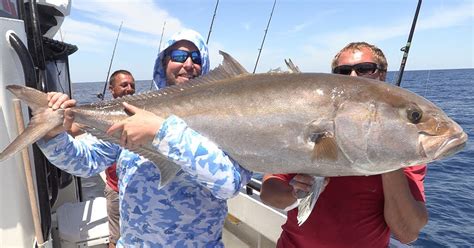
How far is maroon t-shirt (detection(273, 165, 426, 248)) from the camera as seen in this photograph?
2.09 metres

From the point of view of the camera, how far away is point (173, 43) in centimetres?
234

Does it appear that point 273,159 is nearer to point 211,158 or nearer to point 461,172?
point 211,158

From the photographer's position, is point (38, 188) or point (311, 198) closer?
point (311, 198)

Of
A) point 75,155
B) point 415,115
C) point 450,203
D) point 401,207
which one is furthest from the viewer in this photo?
point 450,203

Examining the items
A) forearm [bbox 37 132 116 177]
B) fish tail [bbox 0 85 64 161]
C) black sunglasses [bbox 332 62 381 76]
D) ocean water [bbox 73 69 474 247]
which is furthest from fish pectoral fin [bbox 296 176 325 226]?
ocean water [bbox 73 69 474 247]

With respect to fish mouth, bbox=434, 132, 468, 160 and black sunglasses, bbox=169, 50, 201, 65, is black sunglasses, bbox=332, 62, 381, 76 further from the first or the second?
black sunglasses, bbox=169, 50, 201, 65

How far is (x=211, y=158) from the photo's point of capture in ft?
5.68

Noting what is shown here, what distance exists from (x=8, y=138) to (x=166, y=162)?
1.34 metres

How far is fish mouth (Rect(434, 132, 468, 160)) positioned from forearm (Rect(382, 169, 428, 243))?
0.29 meters

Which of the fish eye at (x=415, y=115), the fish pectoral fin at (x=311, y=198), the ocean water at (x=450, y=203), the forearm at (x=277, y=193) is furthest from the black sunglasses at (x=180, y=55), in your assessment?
the ocean water at (x=450, y=203)

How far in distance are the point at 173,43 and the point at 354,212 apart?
4.51 feet

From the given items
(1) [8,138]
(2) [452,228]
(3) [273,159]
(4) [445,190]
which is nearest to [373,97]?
(3) [273,159]

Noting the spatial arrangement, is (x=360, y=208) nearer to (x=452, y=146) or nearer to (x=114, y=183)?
(x=452, y=146)

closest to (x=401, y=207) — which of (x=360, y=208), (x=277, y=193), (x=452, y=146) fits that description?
(x=360, y=208)
